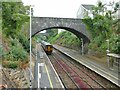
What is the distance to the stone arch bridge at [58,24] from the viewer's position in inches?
1836

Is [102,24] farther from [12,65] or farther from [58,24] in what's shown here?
[12,65]

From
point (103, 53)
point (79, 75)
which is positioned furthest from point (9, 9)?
point (103, 53)

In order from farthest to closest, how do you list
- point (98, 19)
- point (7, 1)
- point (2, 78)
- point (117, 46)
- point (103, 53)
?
point (98, 19), point (103, 53), point (117, 46), point (7, 1), point (2, 78)

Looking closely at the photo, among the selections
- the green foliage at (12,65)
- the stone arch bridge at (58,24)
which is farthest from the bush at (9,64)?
the stone arch bridge at (58,24)

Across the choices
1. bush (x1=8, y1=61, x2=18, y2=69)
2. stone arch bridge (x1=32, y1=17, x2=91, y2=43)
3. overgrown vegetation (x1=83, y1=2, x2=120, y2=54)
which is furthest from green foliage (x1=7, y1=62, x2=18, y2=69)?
stone arch bridge (x1=32, y1=17, x2=91, y2=43)

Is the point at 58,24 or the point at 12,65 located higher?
the point at 58,24

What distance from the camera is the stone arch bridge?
46.6 meters

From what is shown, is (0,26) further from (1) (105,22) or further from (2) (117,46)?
(1) (105,22)

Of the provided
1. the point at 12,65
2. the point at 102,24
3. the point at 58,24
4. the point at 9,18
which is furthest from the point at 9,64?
the point at 102,24

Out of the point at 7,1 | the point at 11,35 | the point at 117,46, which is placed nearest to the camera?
the point at 7,1

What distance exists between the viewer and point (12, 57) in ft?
73.8

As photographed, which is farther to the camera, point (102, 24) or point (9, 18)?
point (102, 24)

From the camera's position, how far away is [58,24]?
47.9m

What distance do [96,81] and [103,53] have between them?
1963 centimetres
